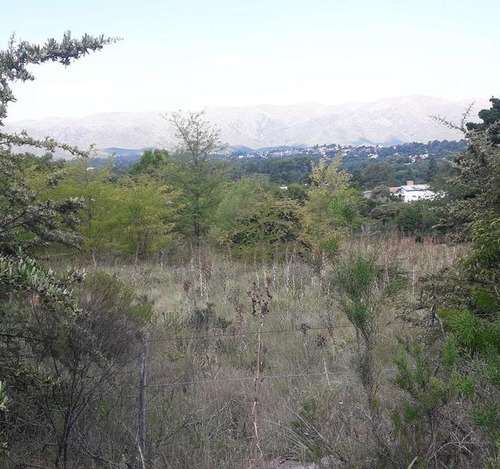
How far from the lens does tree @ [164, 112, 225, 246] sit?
19.7 meters

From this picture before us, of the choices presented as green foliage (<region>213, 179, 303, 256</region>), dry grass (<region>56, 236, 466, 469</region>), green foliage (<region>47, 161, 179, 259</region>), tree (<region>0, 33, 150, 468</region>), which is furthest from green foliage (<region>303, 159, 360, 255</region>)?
green foliage (<region>47, 161, 179, 259</region>)

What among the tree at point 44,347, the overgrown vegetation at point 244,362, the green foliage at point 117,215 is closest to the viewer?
the overgrown vegetation at point 244,362

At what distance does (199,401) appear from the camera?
4.78 meters

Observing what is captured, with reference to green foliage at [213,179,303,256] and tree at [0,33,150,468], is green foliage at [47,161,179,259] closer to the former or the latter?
green foliage at [213,179,303,256]

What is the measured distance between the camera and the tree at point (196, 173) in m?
19.7

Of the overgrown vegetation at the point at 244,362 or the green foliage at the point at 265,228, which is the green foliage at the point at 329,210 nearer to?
the overgrown vegetation at the point at 244,362

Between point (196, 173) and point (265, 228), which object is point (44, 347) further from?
point (196, 173)

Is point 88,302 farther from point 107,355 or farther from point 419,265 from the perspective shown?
point 419,265

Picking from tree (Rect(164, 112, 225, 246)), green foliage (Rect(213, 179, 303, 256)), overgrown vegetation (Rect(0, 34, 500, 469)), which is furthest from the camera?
tree (Rect(164, 112, 225, 246))

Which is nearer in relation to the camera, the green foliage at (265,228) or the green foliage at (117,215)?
the green foliage at (265,228)

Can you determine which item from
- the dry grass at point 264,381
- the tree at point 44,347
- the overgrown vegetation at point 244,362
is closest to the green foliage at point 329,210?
the overgrown vegetation at point 244,362

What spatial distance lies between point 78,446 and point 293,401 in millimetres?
1776

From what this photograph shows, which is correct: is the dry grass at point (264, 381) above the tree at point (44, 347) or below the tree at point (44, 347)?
below

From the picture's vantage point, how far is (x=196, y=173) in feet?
66.3
